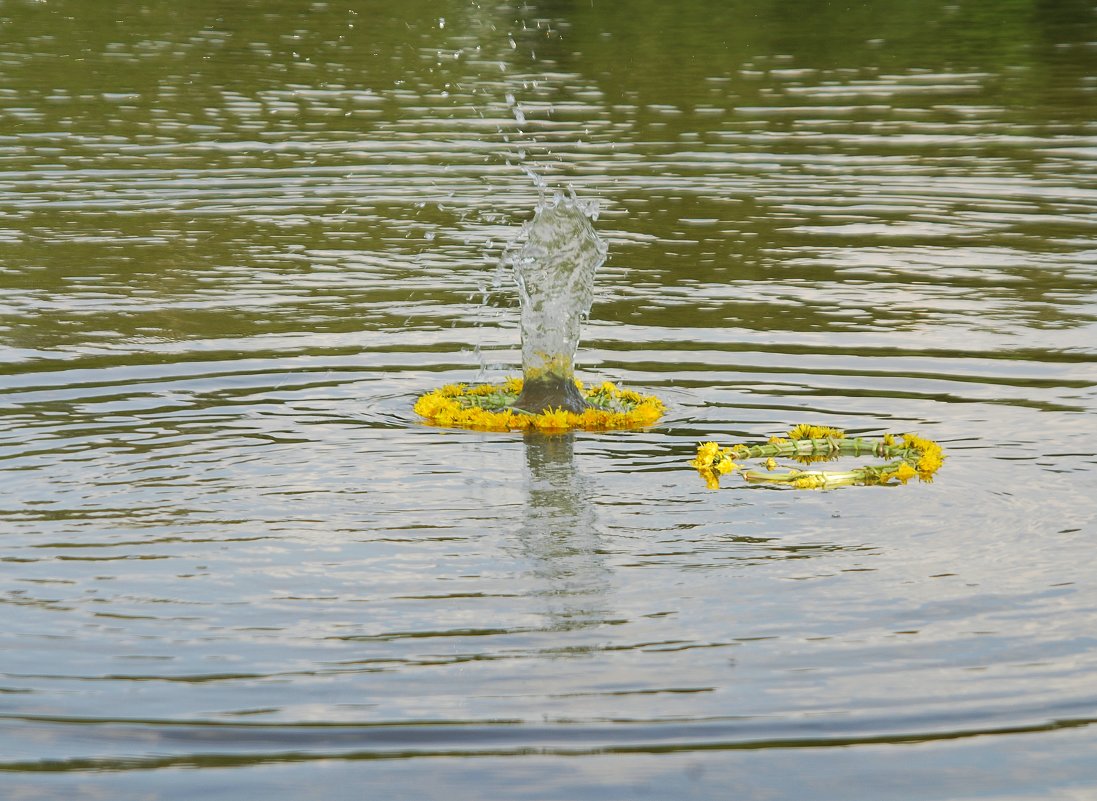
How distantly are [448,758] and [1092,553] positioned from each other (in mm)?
4172

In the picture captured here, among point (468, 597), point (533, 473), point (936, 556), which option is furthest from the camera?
point (533, 473)

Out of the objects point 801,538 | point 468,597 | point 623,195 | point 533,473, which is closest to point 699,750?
point 468,597

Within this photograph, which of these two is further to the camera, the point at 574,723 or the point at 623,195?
the point at 623,195

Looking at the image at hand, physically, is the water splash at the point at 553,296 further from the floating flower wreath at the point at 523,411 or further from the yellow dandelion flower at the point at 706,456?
the yellow dandelion flower at the point at 706,456

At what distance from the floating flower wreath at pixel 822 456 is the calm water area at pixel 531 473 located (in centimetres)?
17

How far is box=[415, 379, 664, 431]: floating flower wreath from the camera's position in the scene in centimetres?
1282

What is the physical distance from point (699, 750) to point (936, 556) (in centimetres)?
279

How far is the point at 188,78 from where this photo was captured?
32.8 meters

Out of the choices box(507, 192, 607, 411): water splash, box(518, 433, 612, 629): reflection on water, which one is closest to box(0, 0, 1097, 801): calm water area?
box(518, 433, 612, 629): reflection on water

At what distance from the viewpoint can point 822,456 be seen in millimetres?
11922

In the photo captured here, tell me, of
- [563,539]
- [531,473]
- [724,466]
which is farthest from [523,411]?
[563,539]

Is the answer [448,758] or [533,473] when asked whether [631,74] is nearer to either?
[533,473]

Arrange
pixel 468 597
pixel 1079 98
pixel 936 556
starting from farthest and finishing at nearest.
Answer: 1. pixel 1079 98
2. pixel 936 556
3. pixel 468 597

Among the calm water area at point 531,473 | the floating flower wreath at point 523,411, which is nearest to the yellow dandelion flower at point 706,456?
the calm water area at point 531,473
